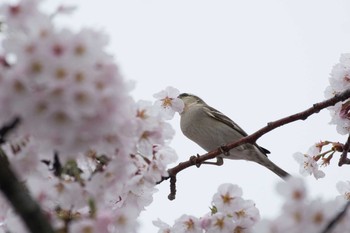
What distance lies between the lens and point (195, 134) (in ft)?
24.0

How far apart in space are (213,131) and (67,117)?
5.75 m

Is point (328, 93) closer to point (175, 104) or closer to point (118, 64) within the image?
point (175, 104)

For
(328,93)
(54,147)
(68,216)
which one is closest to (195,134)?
(328,93)

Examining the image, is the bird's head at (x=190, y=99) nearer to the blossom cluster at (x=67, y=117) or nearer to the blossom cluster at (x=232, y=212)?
the blossom cluster at (x=232, y=212)

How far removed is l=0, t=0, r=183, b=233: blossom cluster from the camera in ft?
5.33

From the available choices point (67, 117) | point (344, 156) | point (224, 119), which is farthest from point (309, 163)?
point (224, 119)

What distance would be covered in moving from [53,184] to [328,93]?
103 inches

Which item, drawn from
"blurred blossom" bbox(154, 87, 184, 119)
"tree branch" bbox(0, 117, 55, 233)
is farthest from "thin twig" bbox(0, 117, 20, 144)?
"blurred blossom" bbox(154, 87, 184, 119)

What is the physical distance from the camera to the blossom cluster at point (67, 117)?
1.62 meters

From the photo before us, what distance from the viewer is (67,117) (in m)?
1.67

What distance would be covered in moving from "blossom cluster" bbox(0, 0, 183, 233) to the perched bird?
487 centimetres

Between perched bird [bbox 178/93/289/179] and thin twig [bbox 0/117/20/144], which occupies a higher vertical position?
perched bird [bbox 178/93/289/179]

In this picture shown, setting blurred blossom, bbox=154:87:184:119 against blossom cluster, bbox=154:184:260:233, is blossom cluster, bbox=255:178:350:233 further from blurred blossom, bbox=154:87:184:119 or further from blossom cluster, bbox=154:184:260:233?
blurred blossom, bbox=154:87:184:119

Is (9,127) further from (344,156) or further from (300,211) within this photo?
(344,156)
